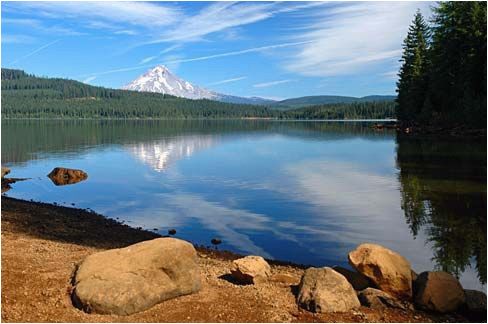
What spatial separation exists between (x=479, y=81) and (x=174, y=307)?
7164cm

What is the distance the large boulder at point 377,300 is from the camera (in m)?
11.1

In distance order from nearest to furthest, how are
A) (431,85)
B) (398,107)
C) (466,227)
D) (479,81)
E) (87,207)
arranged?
1. (466,227)
2. (87,207)
3. (479,81)
4. (431,85)
5. (398,107)

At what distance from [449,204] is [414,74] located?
80.9m

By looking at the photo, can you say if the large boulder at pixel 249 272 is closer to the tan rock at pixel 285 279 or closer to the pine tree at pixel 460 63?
the tan rock at pixel 285 279

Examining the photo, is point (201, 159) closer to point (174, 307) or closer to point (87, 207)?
→ point (87, 207)

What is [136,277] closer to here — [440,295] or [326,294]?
[326,294]

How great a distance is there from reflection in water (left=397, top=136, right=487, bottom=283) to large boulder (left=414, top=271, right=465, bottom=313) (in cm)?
421

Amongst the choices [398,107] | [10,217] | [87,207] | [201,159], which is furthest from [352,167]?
[398,107]

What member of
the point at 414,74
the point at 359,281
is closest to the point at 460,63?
the point at 414,74

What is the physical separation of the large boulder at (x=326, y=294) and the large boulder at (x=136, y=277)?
2.75 metres

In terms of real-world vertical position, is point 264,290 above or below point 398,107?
below

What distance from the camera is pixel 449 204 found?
84.7 ft

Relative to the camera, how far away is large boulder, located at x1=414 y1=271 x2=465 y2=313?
1121 centimetres

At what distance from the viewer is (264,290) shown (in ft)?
39.7
